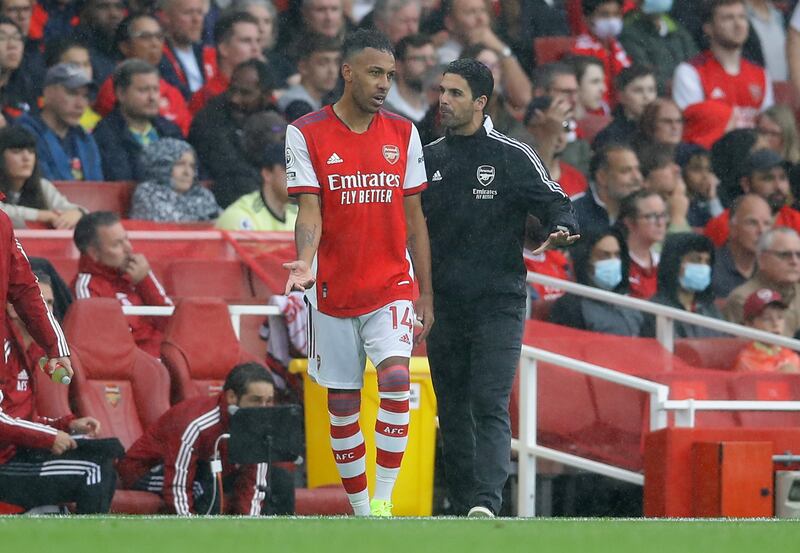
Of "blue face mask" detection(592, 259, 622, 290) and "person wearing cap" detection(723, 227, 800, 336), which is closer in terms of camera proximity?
"blue face mask" detection(592, 259, 622, 290)

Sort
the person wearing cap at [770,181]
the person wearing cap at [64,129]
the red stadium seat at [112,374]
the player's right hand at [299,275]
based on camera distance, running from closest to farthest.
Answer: the player's right hand at [299,275] → the red stadium seat at [112,374] → the person wearing cap at [64,129] → the person wearing cap at [770,181]

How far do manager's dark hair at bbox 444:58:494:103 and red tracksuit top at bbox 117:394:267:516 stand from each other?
2337 mm

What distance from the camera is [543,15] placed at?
1563cm

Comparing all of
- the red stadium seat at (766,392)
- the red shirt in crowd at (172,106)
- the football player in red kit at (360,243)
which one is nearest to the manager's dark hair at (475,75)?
the football player in red kit at (360,243)

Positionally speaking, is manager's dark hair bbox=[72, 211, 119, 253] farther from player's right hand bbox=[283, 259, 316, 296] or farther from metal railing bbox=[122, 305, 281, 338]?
player's right hand bbox=[283, 259, 316, 296]

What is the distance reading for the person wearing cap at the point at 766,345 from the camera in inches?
449

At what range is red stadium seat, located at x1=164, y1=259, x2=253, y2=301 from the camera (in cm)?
1135

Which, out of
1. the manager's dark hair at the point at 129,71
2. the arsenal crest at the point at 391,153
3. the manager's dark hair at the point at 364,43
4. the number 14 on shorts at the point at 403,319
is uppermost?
the manager's dark hair at the point at 129,71

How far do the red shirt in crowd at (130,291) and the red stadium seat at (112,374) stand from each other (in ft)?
1.10

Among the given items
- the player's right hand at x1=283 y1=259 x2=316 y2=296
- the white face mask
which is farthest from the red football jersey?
the white face mask

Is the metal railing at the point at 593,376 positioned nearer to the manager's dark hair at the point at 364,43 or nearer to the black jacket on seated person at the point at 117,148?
the manager's dark hair at the point at 364,43

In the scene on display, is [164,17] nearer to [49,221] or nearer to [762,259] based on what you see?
[49,221]

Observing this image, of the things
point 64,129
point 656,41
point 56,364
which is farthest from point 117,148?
point 656,41

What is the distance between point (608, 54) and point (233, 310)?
19.0ft
